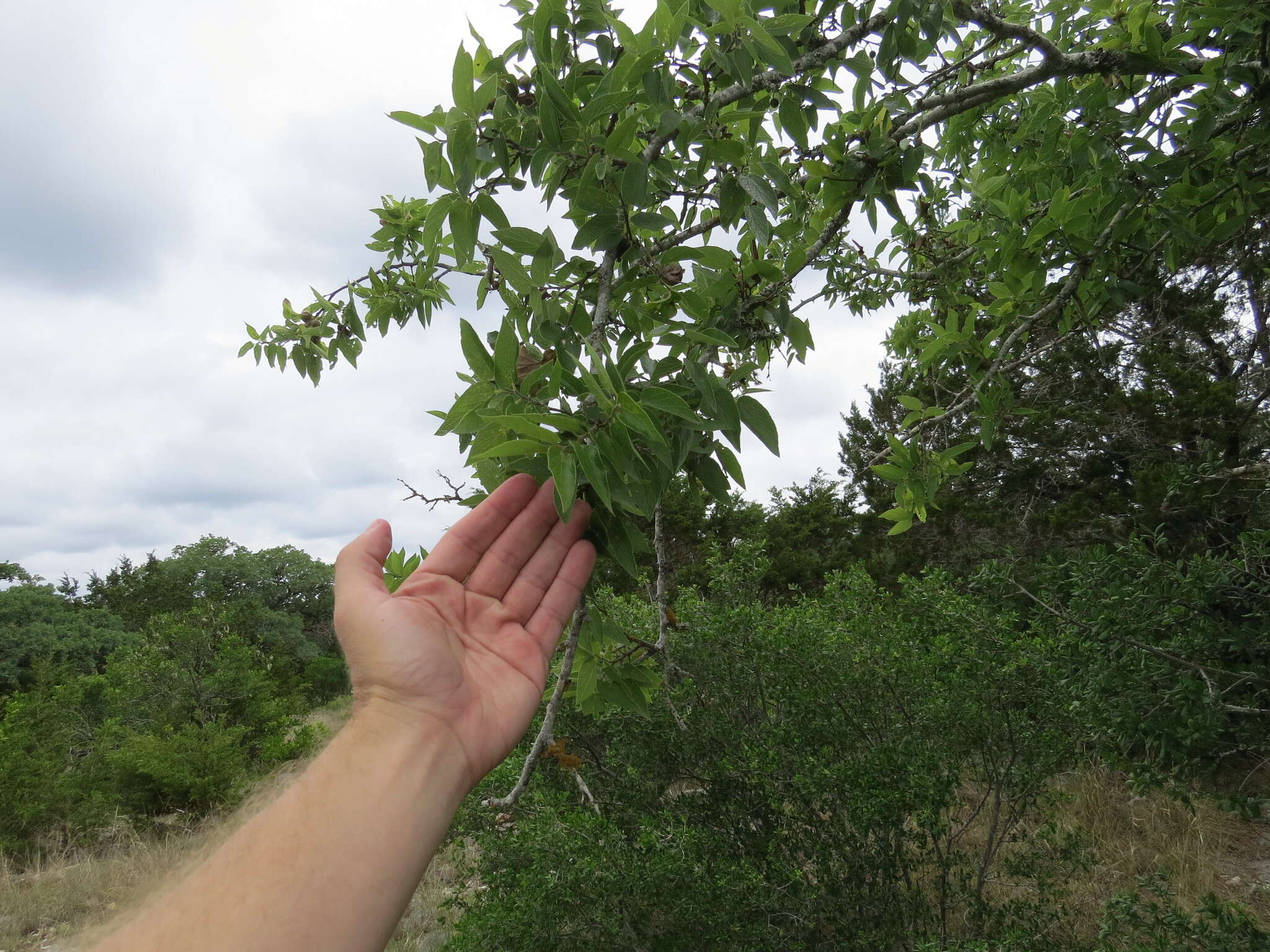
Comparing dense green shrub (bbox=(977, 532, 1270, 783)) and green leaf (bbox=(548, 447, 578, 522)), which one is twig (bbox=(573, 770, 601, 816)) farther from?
dense green shrub (bbox=(977, 532, 1270, 783))

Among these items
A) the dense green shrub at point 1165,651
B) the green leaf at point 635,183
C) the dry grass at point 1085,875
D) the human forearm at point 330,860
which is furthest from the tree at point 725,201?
the dry grass at point 1085,875

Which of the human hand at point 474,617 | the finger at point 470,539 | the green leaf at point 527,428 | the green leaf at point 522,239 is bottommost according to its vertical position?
the human hand at point 474,617

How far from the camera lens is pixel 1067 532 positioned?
7738 millimetres

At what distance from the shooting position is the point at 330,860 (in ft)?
3.52

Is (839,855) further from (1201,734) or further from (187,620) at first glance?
(187,620)

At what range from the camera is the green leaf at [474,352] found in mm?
1066

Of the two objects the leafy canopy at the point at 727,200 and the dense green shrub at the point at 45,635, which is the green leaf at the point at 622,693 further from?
the dense green shrub at the point at 45,635

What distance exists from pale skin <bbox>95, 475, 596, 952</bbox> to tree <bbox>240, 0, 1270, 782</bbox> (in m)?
0.16

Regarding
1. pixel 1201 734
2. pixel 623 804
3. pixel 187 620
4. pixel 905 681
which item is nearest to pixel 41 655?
pixel 187 620

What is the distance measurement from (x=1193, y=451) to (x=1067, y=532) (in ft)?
4.46

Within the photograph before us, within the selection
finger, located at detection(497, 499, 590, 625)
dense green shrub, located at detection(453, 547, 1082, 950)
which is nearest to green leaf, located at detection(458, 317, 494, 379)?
finger, located at detection(497, 499, 590, 625)

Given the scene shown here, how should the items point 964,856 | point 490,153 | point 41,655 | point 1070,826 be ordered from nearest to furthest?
point 490,153, point 964,856, point 1070,826, point 41,655

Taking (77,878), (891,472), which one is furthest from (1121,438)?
(77,878)

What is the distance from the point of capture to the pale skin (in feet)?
3.37
